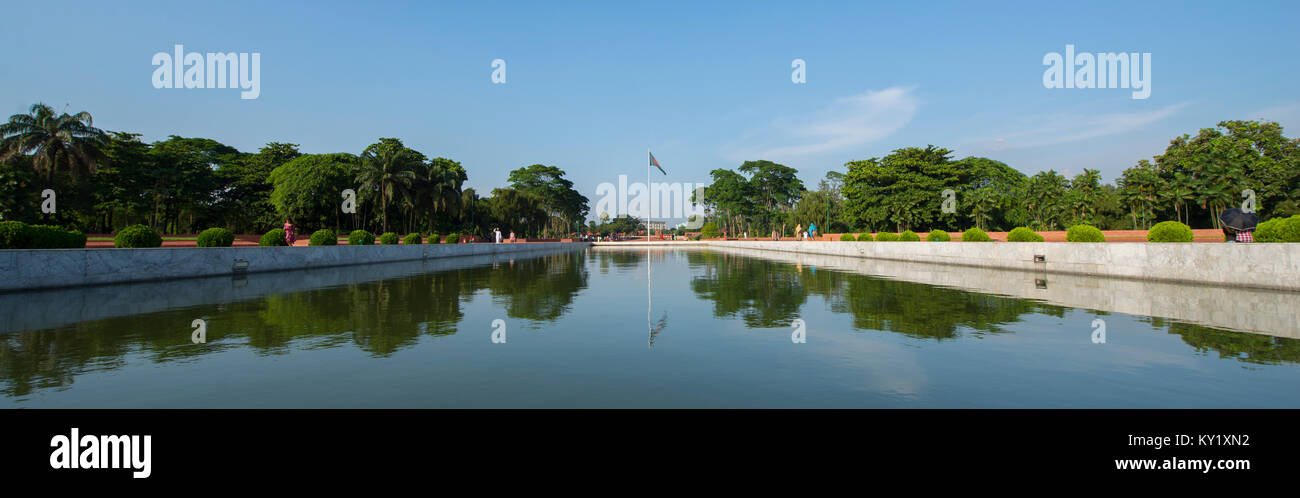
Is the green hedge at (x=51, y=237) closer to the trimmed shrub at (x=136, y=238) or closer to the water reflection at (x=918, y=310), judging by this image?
the trimmed shrub at (x=136, y=238)

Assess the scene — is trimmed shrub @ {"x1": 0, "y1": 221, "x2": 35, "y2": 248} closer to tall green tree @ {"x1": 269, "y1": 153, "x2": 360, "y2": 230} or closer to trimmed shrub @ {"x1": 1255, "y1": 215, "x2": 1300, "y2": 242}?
trimmed shrub @ {"x1": 1255, "y1": 215, "x2": 1300, "y2": 242}

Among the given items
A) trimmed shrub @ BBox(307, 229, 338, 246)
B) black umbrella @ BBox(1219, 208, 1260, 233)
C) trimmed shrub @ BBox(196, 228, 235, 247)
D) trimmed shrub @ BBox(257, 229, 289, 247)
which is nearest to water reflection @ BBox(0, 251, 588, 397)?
trimmed shrub @ BBox(196, 228, 235, 247)

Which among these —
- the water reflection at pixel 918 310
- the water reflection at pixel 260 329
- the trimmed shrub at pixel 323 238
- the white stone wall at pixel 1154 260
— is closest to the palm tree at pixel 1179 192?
the white stone wall at pixel 1154 260

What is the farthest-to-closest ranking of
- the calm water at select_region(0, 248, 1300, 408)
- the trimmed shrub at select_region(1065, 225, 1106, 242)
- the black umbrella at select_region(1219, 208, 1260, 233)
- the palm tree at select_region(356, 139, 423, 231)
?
the palm tree at select_region(356, 139, 423, 231), the trimmed shrub at select_region(1065, 225, 1106, 242), the black umbrella at select_region(1219, 208, 1260, 233), the calm water at select_region(0, 248, 1300, 408)

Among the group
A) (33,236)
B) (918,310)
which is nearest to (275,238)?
(33,236)

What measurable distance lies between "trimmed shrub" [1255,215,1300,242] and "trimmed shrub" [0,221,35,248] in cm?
2748

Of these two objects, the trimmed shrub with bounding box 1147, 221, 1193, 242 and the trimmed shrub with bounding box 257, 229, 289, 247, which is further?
the trimmed shrub with bounding box 257, 229, 289, 247

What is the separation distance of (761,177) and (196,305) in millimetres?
92560

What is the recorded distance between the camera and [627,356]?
512 centimetres

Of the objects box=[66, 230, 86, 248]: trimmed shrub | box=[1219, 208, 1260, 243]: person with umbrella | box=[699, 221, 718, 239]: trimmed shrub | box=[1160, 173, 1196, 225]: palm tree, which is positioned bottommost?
box=[66, 230, 86, 248]: trimmed shrub

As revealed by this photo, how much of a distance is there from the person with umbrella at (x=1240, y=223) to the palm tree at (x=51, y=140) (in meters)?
61.7

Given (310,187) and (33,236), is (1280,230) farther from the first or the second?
(310,187)

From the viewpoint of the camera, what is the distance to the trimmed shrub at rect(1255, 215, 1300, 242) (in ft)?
39.1
